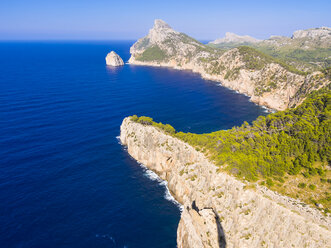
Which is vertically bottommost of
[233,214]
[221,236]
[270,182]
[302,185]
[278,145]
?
[221,236]

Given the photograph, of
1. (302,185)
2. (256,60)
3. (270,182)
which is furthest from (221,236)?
A: (256,60)

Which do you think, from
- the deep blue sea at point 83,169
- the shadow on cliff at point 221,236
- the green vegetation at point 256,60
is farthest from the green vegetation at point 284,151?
the green vegetation at point 256,60

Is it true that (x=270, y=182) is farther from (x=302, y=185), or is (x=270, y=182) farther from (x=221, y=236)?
(x=221, y=236)

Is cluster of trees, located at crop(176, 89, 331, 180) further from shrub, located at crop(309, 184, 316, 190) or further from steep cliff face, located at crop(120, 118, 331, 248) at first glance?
steep cliff face, located at crop(120, 118, 331, 248)

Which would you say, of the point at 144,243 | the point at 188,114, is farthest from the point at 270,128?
the point at 188,114

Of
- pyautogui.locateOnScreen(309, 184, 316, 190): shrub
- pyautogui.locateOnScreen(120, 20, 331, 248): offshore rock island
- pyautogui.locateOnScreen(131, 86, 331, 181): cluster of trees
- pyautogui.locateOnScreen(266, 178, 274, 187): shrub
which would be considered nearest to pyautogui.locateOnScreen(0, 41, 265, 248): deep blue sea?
pyautogui.locateOnScreen(120, 20, 331, 248): offshore rock island

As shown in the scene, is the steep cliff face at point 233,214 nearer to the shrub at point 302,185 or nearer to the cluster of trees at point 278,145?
the cluster of trees at point 278,145

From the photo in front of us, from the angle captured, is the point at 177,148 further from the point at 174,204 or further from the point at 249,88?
the point at 249,88
